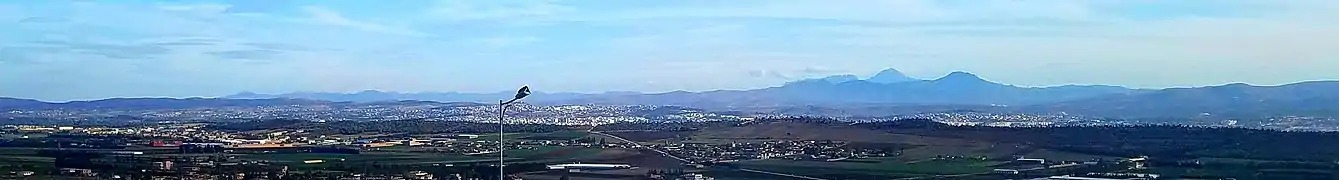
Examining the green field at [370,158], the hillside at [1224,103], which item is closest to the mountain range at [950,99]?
the hillside at [1224,103]

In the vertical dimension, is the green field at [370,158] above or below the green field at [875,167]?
above

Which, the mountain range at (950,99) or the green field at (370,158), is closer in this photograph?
the green field at (370,158)

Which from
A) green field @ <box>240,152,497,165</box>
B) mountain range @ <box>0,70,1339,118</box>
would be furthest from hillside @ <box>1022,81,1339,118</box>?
green field @ <box>240,152,497,165</box>

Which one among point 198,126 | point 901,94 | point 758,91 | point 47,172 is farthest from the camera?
point 901,94

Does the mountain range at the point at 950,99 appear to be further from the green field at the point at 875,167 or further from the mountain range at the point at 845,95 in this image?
the green field at the point at 875,167

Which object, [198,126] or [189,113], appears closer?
[198,126]

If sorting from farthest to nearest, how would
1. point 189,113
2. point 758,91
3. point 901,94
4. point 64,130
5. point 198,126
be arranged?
point 901,94 → point 758,91 → point 189,113 → point 198,126 → point 64,130

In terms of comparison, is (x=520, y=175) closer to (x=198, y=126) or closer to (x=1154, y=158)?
(x=1154, y=158)

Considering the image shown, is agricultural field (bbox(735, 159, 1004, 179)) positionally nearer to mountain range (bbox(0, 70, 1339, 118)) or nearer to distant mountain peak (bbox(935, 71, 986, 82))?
mountain range (bbox(0, 70, 1339, 118))

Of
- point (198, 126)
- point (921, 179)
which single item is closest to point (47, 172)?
point (921, 179)
